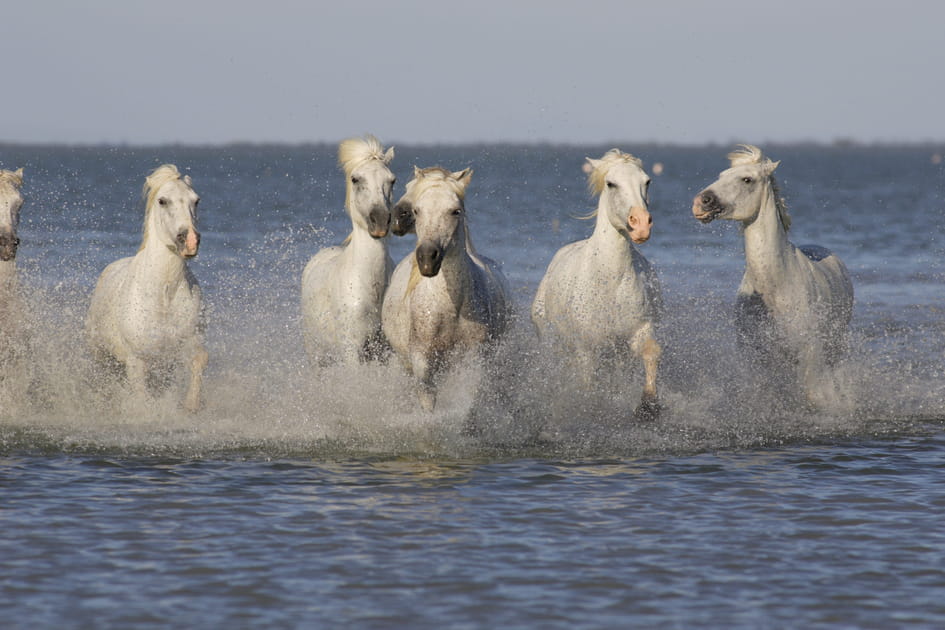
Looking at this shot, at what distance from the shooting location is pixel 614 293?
33.8 ft

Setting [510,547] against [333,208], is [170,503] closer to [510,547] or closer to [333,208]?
[510,547]

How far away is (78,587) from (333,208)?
1826 inches

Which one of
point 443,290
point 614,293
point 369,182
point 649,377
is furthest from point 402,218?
point 649,377

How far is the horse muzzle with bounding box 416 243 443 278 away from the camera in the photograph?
8.84 m

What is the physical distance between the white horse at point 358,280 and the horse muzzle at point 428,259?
4.39 ft

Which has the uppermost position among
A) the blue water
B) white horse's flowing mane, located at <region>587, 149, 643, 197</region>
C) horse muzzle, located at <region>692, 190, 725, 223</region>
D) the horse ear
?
white horse's flowing mane, located at <region>587, 149, 643, 197</region>

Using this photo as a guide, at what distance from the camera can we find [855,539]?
757 cm

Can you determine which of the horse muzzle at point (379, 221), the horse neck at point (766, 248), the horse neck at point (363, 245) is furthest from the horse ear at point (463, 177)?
the horse neck at point (766, 248)

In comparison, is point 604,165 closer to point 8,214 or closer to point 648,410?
point 648,410

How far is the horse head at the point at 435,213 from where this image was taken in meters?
8.91

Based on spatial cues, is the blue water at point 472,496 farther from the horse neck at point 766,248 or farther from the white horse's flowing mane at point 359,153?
the white horse's flowing mane at point 359,153

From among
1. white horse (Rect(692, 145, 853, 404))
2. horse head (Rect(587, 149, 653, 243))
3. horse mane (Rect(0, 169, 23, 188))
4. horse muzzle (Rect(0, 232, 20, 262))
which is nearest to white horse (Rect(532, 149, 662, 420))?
horse head (Rect(587, 149, 653, 243))

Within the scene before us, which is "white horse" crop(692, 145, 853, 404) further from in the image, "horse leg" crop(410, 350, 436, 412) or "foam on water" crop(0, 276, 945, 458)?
"horse leg" crop(410, 350, 436, 412)

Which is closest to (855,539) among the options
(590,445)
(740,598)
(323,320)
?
(740,598)
